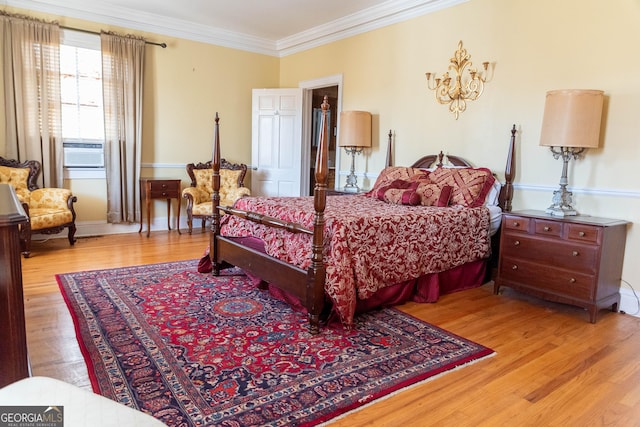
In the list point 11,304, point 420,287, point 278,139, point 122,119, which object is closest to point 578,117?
point 420,287

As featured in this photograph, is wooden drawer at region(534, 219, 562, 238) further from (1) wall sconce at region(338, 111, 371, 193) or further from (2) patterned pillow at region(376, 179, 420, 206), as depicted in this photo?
(1) wall sconce at region(338, 111, 371, 193)

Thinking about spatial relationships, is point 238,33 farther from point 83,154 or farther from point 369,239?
point 369,239

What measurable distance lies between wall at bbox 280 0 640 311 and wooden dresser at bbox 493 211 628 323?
0.29 metres

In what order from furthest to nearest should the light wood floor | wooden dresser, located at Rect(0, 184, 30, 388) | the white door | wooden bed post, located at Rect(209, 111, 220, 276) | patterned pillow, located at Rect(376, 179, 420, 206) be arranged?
the white door < patterned pillow, located at Rect(376, 179, 420, 206) < wooden bed post, located at Rect(209, 111, 220, 276) < the light wood floor < wooden dresser, located at Rect(0, 184, 30, 388)

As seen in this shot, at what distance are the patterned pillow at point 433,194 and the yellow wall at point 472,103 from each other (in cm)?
65

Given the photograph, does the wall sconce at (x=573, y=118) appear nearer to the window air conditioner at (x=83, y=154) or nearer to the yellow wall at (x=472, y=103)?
the yellow wall at (x=472, y=103)

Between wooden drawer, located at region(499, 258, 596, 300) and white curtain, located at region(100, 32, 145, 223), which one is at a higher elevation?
white curtain, located at region(100, 32, 145, 223)

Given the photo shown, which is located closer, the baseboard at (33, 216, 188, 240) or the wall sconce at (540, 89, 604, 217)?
the wall sconce at (540, 89, 604, 217)

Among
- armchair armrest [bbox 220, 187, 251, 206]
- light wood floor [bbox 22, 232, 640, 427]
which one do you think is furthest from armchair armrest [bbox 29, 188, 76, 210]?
armchair armrest [bbox 220, 187, 251, 206]

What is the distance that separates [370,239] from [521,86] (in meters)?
2.18

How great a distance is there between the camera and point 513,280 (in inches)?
132

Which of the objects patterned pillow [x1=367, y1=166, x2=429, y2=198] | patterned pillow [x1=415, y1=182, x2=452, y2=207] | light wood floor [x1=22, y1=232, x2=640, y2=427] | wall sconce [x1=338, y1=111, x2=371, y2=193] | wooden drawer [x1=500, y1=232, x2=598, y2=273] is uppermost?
wall sconce [x1=338, y1=111, x2=371, y2=193]

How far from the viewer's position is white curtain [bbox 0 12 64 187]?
181 inches

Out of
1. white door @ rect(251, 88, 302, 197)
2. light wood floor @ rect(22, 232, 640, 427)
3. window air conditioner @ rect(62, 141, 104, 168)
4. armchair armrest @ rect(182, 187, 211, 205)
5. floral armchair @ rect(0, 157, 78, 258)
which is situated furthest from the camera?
white door @ rect(251, 88, 302, 197)
